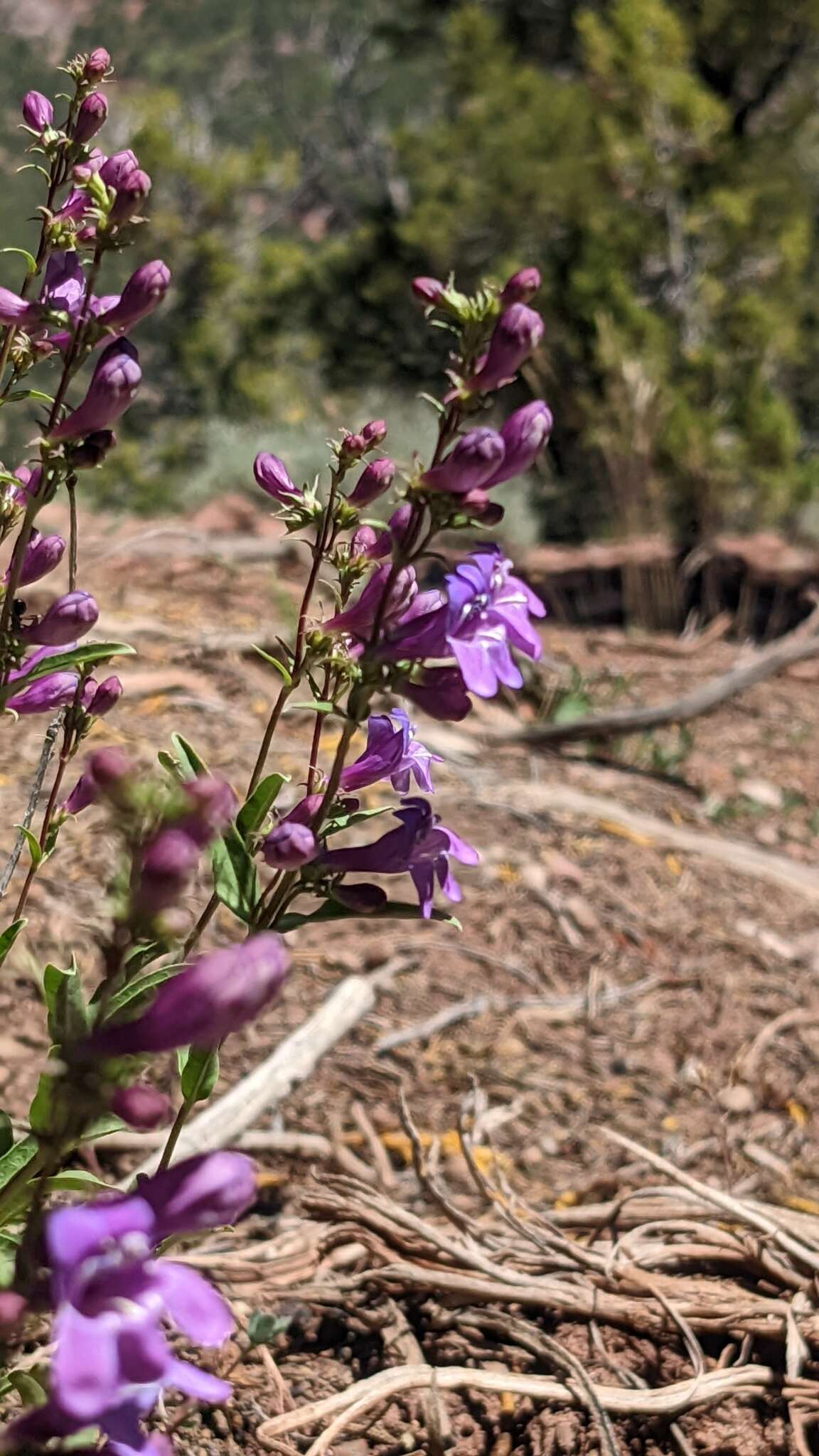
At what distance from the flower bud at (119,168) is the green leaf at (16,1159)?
1.08 m

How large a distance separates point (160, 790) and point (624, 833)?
3.65 meters

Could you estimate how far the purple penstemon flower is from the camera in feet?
2.70

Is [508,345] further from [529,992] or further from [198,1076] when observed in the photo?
[529,992]

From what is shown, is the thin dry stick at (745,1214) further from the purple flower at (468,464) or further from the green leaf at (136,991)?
the purple flower at (468,464)

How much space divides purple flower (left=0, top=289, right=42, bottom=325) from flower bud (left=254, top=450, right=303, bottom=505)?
1.23 feet

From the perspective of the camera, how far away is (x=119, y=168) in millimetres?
1414

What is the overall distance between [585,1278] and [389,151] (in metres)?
17.9

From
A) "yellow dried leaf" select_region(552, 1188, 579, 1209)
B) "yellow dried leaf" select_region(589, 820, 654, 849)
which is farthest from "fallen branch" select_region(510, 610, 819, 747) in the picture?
"yellow dried leaf" select_region(552, 1188, 579, 1209)

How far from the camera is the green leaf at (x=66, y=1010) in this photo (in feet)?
3.73

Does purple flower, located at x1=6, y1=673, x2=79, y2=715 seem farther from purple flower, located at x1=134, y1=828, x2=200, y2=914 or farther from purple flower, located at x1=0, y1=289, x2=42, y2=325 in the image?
purple flower, located at x1=134, y1=828, x2=200, y2=914

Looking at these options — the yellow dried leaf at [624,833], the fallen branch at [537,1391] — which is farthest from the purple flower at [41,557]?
the yellow dried leaf at [624,833]

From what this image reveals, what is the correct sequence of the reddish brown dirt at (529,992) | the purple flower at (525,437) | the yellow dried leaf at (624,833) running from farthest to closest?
the yellow dried leaf at (624,833) → the reddish brown dirt at (529,992) → the purple flower at (525,437)

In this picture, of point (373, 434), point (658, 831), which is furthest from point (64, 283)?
point (658, 831)

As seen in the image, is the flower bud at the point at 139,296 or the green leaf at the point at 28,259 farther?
the green leaf at the point at 28,259
